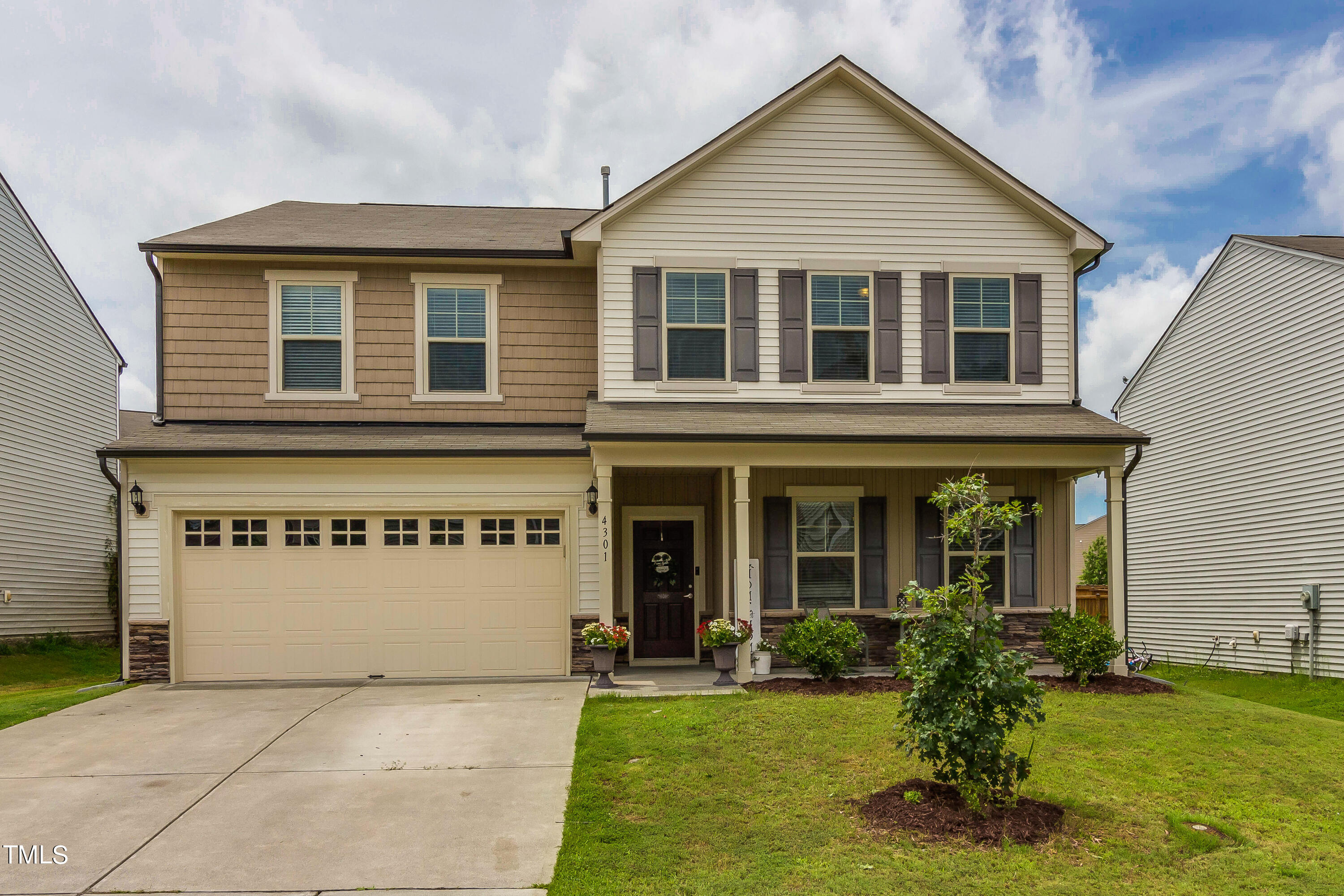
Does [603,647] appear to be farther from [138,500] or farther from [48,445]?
[48,445]

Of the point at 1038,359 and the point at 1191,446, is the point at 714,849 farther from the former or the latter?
the point at 1191,446

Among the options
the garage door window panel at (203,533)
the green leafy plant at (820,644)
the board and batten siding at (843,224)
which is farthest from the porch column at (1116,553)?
the garage door window panel at (203,533)

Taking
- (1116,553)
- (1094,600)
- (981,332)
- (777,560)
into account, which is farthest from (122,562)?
(1094,600)

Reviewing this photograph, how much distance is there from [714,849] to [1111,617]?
7.36 metres

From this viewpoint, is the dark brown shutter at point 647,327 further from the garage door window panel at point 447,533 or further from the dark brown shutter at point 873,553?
the dark brown shutter at point 873,553

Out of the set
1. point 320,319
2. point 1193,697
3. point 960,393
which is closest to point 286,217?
point 320,319

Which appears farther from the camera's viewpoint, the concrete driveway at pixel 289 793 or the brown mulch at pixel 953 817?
the brown mulch at pixel 953 817

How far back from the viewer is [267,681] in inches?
442

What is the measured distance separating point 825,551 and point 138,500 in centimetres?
849

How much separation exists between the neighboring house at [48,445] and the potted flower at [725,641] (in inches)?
465

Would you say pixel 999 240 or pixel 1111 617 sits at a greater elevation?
pixel 999 240

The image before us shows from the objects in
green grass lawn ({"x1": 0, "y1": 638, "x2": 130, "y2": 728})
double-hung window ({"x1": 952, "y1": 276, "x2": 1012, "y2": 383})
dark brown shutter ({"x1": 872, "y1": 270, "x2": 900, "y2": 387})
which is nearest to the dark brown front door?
dark brown shutter ({"x1": 872, "y1": 270, "x2": 900, "y2": 387})

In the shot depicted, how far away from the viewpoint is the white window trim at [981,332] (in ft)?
38.7

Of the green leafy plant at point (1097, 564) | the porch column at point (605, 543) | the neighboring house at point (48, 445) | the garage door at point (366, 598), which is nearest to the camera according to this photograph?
the porch column at point (605, 543)
